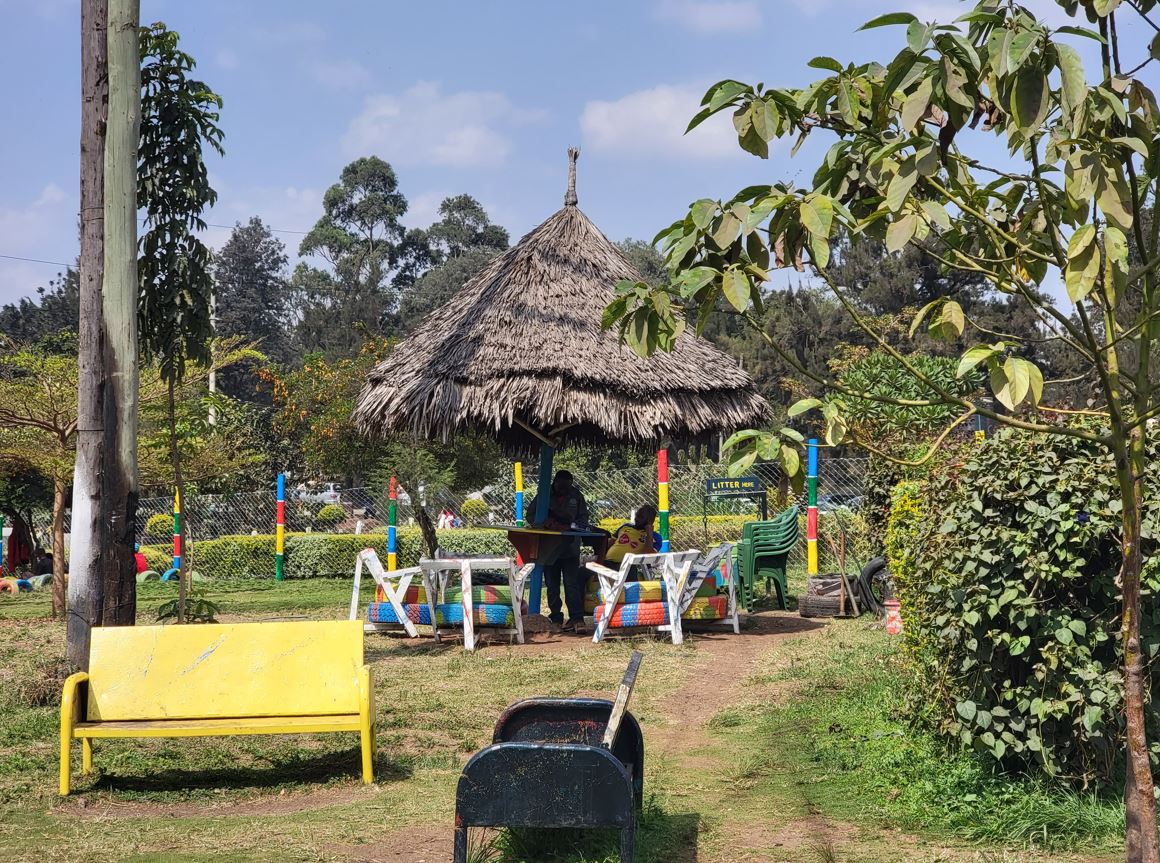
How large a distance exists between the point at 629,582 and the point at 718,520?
8329 mm

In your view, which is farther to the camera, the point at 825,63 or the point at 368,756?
the point at 368,756

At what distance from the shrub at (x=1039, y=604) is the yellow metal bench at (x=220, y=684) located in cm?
294

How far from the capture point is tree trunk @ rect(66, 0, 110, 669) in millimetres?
7969

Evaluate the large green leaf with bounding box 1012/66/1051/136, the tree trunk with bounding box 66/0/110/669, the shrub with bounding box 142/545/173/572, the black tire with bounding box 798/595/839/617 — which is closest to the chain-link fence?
the shrub with bounding box 142/545/173/572

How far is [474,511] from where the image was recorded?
958 inches

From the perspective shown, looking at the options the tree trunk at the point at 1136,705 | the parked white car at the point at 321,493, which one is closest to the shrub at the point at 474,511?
the parked white car at the point at 321,493

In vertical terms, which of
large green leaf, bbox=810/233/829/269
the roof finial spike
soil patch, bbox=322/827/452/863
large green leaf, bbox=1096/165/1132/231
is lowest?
soil patch, bbox=322/827/452/863

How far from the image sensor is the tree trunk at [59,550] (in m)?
13.9

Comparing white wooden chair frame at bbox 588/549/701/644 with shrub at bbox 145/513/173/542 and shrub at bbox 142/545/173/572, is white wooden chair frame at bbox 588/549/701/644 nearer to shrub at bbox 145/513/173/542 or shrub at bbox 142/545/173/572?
shrub at bbox 142/545/173/572

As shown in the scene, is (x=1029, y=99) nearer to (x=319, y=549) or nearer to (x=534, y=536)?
(x=534, y=536)

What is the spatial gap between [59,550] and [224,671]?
8.65m

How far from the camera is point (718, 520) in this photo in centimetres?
1991

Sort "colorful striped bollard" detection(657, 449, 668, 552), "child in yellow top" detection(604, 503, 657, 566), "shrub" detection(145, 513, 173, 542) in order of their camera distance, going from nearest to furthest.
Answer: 1. "child in yellow top" detection(604, 503, 657, 566)
2. "colorful striped bollard" detection(657, 449, 668, 552)
3. "shrub" detection(145, 513, 173, 542)

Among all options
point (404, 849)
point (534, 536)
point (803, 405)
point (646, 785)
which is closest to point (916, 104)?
point (803, 405)
